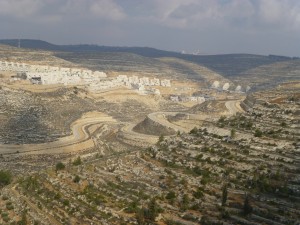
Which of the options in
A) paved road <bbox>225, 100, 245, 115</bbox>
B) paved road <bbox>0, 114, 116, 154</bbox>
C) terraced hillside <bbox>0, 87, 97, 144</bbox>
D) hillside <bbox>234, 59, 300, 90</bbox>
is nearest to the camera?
paved road <bbox>0, 114, 116, 154</bbox>

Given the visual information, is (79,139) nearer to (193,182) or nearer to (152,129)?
(152,129)

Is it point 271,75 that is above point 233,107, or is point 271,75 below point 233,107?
below

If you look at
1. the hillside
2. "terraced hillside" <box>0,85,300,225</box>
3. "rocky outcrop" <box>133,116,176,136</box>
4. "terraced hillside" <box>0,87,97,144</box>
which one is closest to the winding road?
"rocky outcrop" <box>133,116,176,136</box>

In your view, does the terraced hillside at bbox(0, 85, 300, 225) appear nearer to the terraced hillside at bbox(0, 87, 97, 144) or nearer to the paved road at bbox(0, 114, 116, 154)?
the paved road at bbox(0, 114, 116, 154)

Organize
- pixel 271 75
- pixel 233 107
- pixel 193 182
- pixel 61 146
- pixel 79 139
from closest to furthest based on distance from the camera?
pixel 193 182
pixel 61 146
pixel 79 139
pixel 233 107
pixel 271 75

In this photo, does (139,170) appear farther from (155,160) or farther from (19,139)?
(19,139)

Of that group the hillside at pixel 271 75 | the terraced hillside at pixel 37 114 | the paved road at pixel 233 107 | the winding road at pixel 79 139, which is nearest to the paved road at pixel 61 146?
the winding road at pixel 79 139

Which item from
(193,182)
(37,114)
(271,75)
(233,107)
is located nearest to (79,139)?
(37,114)

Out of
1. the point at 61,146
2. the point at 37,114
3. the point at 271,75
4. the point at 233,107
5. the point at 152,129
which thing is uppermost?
the point at 233,107

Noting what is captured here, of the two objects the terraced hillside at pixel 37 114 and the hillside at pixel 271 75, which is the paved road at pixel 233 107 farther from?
the hillside at pixel 271 75

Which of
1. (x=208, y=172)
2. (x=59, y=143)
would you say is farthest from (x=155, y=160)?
(x=59, y=143)

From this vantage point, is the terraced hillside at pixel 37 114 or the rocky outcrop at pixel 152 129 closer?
the rocky outcrop at pixel 152 129

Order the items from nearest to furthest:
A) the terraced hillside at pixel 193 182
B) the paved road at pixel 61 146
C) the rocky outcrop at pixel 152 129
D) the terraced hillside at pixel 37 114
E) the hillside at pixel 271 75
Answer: the terraced hillside at pixel 193 182
the paved road at pixel 61 146
the rocky outcrop at pixel 152 129
the terraced hillside at pixel 37 114
the hillside at pixel 271 75
